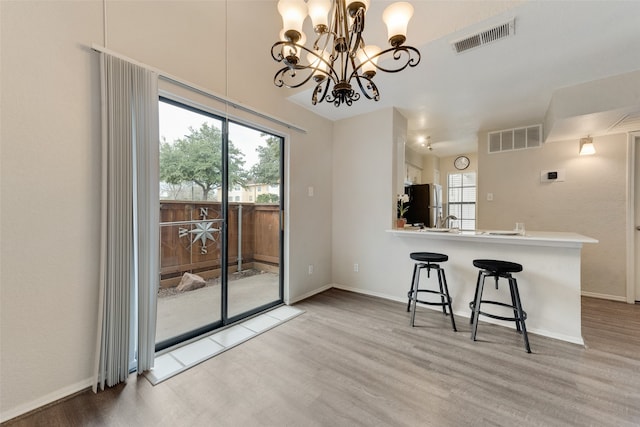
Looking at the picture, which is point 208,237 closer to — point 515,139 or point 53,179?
point 53,179

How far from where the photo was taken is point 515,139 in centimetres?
407

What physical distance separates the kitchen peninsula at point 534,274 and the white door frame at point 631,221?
5.11 ft

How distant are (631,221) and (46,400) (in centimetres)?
616

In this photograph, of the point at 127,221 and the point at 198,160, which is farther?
the point at 198,160

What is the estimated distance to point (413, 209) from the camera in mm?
4500

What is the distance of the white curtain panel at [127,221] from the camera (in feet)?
5.65

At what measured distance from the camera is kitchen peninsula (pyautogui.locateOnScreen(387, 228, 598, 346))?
94.0 inches

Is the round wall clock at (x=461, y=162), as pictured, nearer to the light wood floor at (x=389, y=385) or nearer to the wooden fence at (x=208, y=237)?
the light wood floor at (x=389, y=385)

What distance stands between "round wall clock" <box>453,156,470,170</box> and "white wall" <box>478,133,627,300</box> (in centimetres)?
205

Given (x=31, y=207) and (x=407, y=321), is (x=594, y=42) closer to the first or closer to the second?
(x=407, y=321)

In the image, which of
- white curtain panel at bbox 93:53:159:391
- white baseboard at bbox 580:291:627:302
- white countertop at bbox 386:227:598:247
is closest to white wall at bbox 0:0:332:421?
white curtain panel at bbox 93:53:159:391

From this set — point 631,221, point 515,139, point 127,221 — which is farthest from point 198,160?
point 631,221

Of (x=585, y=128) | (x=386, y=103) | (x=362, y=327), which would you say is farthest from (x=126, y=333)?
(x=585, y=128)

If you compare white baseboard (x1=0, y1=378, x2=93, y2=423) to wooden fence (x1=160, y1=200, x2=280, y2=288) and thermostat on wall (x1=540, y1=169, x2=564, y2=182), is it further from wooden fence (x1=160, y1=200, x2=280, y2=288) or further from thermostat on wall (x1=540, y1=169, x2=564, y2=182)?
thermostat on wall (x1=540, y1=169, x2=564, y2=182)
